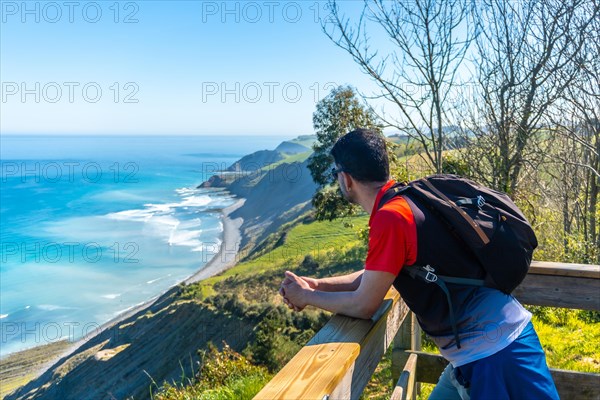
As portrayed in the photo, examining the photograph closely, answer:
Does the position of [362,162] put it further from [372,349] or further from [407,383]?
[407,383]

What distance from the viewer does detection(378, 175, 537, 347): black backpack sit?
1757 mm

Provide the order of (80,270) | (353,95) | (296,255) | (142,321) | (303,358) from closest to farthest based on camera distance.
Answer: (303,358) < (353,95) < (142,321) < (296,255) < (80,270)

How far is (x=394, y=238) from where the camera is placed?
5.69ft

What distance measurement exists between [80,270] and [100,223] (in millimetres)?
37536

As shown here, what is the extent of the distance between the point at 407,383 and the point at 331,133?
19478 mm

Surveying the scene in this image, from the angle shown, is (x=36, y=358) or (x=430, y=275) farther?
(x=36, y=358)

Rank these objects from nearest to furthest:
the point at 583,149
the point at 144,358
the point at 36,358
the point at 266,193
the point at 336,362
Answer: the point at 336,362 < the point at 583,149 < the point at 144,358 < the point at 36,358 < the point at 266,193

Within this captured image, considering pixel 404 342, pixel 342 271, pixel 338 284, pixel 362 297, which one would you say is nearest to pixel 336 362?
pixel 362 297

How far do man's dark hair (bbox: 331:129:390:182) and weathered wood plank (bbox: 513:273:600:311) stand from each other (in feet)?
3.85

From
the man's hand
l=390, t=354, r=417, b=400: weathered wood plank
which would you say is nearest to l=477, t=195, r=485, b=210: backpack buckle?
the man's hand

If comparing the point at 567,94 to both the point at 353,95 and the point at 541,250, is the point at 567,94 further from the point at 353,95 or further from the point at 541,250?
the point at 353,95

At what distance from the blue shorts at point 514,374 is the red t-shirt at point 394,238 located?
0.47 meters

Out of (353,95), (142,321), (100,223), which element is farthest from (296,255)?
(100,223)

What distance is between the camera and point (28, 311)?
5753cm
